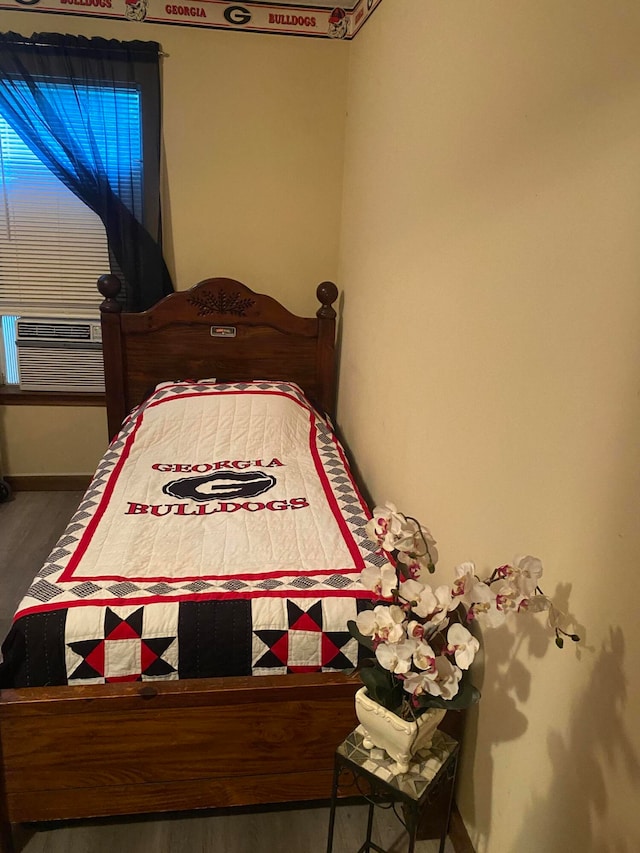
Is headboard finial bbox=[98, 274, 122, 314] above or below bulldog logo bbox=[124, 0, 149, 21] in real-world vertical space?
below

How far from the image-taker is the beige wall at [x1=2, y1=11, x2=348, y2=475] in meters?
2.93

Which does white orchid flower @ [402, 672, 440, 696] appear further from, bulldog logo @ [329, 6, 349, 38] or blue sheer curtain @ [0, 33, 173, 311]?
bulldog logo @ [329, 6, 349, 38]

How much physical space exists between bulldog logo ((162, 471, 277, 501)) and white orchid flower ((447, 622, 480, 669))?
1187mm

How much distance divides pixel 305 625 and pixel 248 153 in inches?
92.9

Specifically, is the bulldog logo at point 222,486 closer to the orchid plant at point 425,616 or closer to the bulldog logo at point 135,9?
the orchid plant at point 425,616

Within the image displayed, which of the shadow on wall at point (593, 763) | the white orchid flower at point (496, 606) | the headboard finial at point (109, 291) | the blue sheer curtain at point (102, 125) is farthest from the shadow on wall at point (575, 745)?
the blue sheer curtain at point (102, 125)

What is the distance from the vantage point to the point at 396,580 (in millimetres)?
1157

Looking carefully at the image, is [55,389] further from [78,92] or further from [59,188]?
[78,92]

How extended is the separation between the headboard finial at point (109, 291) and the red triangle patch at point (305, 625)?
6.37 ft

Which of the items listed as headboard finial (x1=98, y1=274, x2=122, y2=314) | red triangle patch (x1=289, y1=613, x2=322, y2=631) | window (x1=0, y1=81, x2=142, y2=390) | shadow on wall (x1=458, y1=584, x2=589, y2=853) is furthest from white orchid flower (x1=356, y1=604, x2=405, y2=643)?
window (x1=0, y1=81, x2=142, y2=390)

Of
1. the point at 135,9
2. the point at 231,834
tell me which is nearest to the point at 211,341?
the point at 135,9

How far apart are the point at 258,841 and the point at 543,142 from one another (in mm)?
1709

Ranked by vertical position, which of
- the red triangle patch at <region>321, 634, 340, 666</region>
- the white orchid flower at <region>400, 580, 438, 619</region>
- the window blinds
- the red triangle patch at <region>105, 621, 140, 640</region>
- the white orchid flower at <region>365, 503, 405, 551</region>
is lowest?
the red triangle patch at <region>321, 634, 340, 666</region>

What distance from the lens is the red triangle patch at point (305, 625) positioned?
62.0 inches
